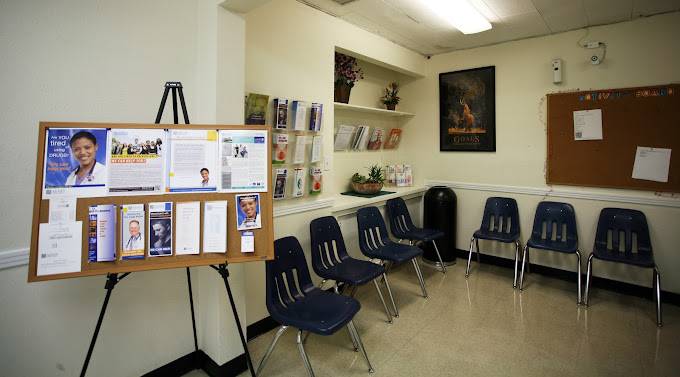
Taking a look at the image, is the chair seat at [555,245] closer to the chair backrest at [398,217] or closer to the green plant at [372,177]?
the chair backrest at [398,217]

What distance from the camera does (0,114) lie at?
1569mm

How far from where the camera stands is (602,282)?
11.6ft

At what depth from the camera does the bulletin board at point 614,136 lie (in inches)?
124

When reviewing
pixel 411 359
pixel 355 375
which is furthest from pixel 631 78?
pixel 355 375

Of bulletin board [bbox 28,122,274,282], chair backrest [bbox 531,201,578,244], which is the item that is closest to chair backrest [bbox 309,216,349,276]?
bulletin board [bbox 28,122,274,282]

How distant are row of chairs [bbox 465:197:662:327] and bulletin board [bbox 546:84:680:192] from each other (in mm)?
318

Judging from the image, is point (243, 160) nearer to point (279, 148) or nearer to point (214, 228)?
point (214, 228)

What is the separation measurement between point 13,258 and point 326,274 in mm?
1833

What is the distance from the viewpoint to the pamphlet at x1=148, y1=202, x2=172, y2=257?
64.8 inches

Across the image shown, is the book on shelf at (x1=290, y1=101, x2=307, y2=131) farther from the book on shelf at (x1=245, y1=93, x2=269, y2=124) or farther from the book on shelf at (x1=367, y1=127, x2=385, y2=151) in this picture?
the book on shelf at (x1=367, y1=127, x2=385, y2=151)

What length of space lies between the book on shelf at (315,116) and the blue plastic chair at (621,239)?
2.82 metres

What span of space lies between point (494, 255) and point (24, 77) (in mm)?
4505

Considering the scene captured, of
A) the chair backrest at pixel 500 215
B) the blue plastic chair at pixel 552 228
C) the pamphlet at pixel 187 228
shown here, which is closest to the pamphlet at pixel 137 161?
the pamphlet at pixel 187 228

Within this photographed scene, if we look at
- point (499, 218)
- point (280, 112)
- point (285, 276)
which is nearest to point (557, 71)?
point (499, 218)
